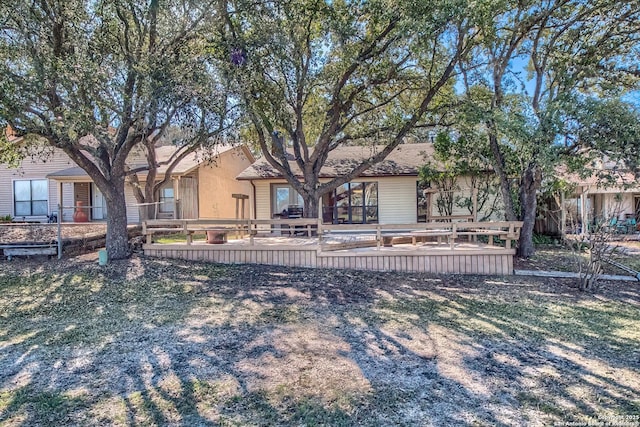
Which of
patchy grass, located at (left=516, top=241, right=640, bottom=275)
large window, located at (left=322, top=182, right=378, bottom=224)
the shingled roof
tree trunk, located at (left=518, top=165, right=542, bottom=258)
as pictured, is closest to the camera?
patchy grass, located at (left=516, top=241, right=640, bottom=275)

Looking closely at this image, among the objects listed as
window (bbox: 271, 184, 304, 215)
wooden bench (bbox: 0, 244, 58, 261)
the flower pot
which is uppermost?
window (bbox: 271, 184, 304, 215)

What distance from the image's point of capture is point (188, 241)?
9742 mm

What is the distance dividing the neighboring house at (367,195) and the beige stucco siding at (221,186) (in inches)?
70.8

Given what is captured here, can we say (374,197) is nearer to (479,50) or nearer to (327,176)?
(327,176)

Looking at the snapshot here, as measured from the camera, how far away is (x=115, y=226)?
911cm

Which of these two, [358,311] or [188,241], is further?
[188,241]

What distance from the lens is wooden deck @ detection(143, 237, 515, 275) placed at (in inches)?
354

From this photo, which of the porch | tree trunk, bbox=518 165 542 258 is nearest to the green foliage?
tree trunk, bbox=518 165 542 258

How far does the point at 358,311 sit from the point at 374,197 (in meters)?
9.67

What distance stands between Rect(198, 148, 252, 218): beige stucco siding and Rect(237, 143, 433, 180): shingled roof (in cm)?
185

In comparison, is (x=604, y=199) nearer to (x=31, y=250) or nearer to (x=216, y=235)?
(x=216, y=235)

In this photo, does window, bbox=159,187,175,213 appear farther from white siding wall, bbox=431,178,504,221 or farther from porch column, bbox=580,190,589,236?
porch column, bbox=580,190,589,236

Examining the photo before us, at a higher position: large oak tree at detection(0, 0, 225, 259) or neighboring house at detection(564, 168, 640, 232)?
large oak tree at detection(0, 0, 225, 259)

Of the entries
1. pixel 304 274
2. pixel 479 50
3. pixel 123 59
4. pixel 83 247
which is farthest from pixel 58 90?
pixel 479 50
